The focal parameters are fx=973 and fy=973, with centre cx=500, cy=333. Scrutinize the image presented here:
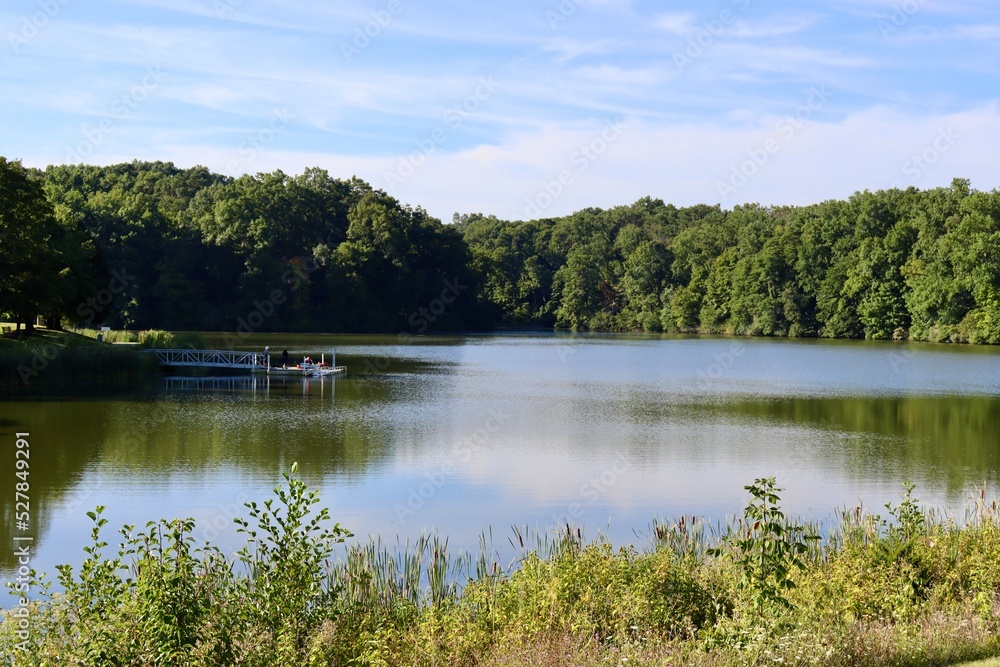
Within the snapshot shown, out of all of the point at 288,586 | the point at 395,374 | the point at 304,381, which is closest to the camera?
the point at 288,586

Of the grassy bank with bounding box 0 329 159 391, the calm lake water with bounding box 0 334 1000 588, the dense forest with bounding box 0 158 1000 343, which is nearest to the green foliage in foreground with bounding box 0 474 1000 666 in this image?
the calm lake water with bounding box 0 334 1000 588

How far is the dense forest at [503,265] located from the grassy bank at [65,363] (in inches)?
521

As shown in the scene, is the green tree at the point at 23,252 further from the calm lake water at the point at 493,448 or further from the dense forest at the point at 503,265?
the dense forest at the point at 503,265

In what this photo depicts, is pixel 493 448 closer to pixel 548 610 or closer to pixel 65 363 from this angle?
pixel 548 610

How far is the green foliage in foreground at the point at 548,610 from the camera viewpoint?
5.68 metres

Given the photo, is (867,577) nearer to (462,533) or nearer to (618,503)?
(462,533)

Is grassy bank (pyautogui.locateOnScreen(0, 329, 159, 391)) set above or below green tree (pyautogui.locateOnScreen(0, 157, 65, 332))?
below

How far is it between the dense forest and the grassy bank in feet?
43.4

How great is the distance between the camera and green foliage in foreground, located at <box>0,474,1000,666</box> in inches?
223

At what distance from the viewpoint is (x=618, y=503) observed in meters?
14.5

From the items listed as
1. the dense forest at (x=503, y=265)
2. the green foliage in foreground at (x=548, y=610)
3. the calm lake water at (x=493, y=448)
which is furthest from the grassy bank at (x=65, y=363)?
the green foliage in foreground at (x=548, y=610)

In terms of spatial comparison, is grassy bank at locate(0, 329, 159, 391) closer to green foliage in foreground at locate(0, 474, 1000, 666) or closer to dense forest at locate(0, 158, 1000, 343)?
dense forest at locate(0, 158, 1000, 343)

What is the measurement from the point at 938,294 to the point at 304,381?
50.1 m

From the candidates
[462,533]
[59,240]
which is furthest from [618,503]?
[59,240]
